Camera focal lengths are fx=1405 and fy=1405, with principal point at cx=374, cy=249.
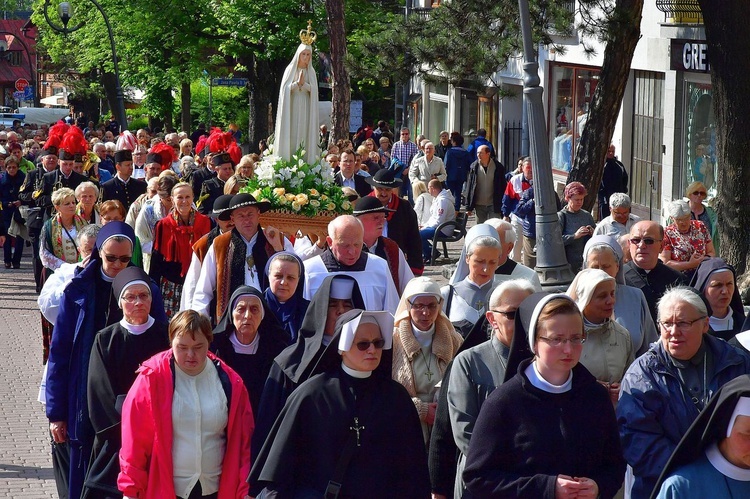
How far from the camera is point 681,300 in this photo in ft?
20.5

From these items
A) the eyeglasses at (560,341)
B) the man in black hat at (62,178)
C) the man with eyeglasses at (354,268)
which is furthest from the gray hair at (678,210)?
the man in black hat at (62,178)

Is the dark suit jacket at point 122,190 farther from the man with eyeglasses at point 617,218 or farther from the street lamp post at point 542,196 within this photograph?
the man with eyeglasses at point 617,218

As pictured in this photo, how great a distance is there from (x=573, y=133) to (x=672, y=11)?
8448mm

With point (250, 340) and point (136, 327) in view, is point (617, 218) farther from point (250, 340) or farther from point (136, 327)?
point (136, 327)

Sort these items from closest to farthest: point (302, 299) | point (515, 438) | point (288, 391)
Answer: point (515, 438), point (288, 391), point (302, 299)

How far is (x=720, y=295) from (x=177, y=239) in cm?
502

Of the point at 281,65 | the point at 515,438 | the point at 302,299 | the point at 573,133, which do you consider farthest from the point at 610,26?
the point at 281,65

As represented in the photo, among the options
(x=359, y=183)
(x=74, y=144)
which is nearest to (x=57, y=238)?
(x=359, y=183)

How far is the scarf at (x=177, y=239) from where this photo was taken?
11.6m

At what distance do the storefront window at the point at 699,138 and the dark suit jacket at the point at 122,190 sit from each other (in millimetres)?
10630

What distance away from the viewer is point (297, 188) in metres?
14.4

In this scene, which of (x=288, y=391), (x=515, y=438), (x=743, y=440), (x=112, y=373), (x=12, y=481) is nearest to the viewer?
(x=743, y=440)

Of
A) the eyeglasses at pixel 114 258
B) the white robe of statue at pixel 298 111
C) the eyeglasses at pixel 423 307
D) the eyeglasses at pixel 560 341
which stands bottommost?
the eyeglasses at pixel 423 307

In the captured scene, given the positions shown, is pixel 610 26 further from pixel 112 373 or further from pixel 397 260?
pixel 112 373
